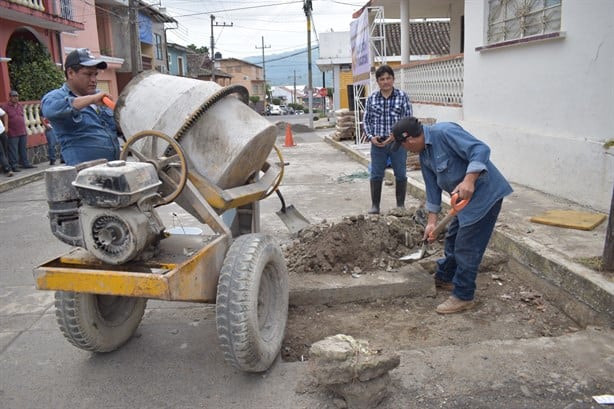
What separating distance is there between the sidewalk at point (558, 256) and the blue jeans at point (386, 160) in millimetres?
1206

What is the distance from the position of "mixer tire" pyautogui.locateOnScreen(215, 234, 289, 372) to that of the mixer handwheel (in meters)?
0.51

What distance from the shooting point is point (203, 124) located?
3.24 m

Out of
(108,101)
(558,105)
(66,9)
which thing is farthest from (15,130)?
(558,105)

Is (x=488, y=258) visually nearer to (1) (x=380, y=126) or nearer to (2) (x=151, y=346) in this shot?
(1) (x=380, y=126)

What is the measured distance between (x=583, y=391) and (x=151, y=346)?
2.56 m

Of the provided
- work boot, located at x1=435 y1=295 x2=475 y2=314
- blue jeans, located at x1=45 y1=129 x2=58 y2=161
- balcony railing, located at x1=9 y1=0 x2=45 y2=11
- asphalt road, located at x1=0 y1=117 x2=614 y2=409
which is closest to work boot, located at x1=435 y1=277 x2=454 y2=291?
work boot, located at x1=435 y1=295 x2=475 y2=314

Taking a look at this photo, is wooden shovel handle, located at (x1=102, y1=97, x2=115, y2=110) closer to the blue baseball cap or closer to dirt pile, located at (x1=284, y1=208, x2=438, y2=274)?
the blue baseball cap

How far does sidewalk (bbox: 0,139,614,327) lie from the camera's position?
11.4 ft

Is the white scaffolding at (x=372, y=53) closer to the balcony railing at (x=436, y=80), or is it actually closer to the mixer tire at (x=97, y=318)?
the balcony railing at (x=436, y=80)

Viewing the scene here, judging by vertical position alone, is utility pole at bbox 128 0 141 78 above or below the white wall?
above

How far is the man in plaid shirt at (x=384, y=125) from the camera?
19.5 feet

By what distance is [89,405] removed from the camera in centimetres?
274

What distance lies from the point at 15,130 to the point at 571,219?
447 inches

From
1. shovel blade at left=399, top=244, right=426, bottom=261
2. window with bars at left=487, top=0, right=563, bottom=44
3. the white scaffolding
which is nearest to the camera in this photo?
shovel blade at left=399, top=244, right=426, bottom=261
